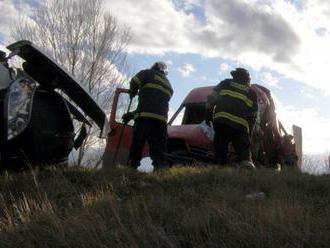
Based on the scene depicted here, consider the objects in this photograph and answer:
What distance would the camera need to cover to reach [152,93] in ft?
26.3

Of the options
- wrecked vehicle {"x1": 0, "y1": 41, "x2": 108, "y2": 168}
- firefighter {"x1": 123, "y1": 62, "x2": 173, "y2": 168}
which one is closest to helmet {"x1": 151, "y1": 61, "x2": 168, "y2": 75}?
firefighter {"x1": 123, "y1": 62, "x2": 173, "y2": 168}

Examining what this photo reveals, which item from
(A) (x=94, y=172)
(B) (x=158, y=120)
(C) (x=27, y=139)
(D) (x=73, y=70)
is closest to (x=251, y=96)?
(B) (x=158, y=120)

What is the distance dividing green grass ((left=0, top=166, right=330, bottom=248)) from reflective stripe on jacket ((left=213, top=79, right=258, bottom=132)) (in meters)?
2.64

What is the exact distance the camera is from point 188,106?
37.1 ft

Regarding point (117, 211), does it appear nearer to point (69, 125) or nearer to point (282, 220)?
point (282, 220)

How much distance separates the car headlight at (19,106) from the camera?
15.5ft

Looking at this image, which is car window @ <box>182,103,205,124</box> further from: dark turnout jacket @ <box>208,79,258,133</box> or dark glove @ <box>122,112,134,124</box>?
dark glove @ <box>122,112,134,124</box>

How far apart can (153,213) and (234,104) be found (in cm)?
447

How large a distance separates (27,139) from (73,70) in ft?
72.4

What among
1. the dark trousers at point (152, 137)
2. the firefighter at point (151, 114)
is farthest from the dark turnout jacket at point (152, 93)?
the dark trousers at point (152, 137)

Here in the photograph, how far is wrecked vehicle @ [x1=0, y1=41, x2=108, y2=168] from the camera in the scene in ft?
15.7

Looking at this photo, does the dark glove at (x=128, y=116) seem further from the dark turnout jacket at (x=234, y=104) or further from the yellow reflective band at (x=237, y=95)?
the yellow reflective band at (x=237, y=95)

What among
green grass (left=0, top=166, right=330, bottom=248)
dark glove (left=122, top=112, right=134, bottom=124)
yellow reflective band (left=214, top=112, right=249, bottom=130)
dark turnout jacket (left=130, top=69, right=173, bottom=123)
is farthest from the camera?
dark glove (left=122, top=112, right=134, bottom=124)

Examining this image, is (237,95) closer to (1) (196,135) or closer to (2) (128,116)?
(2) (128,116)
